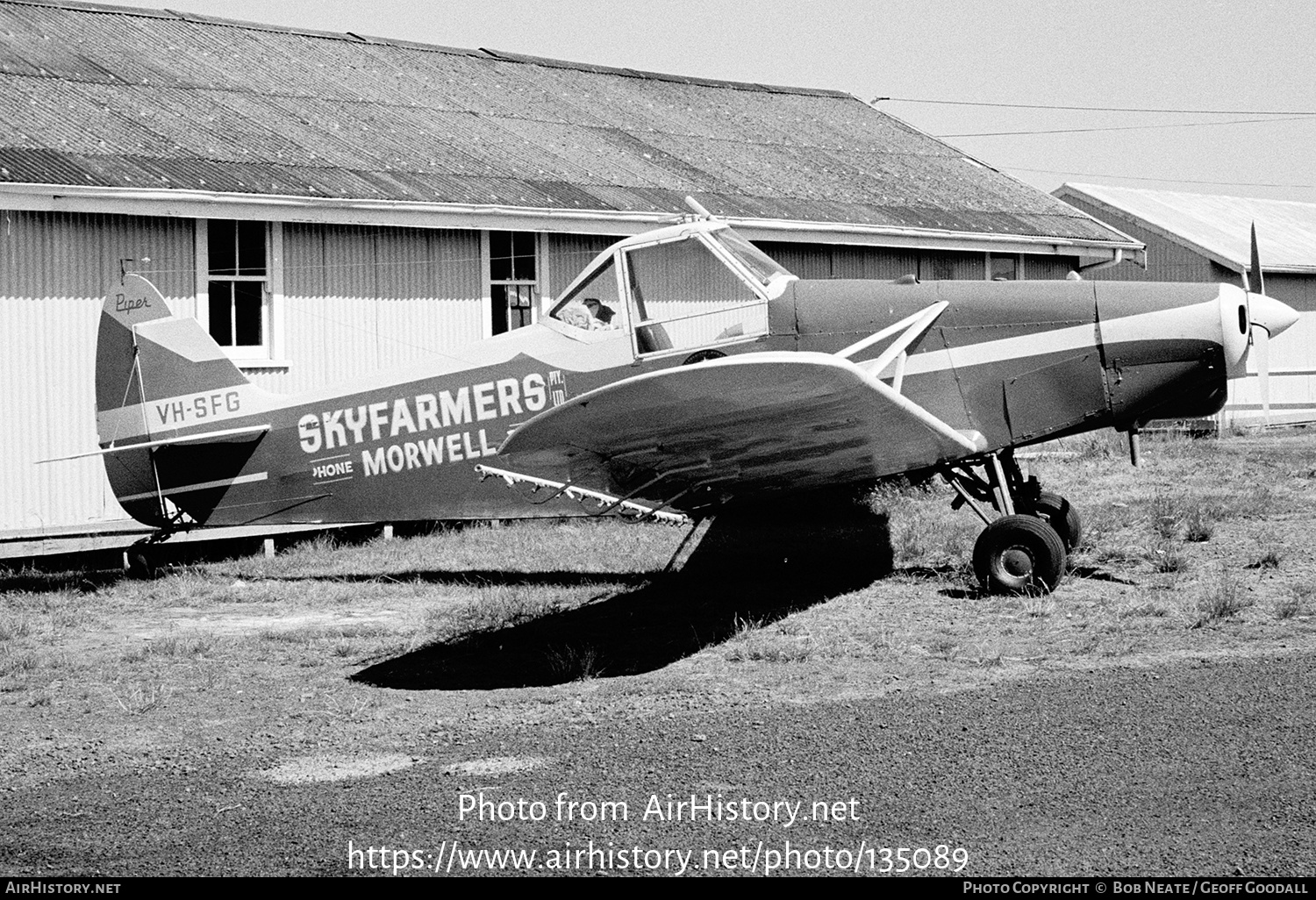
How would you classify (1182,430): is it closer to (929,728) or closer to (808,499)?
(808,499)

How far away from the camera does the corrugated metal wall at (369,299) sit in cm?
1318

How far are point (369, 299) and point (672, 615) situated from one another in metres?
5.89

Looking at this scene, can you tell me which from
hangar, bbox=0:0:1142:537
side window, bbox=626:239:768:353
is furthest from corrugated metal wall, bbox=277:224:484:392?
side window, bbox=626:239:768:353

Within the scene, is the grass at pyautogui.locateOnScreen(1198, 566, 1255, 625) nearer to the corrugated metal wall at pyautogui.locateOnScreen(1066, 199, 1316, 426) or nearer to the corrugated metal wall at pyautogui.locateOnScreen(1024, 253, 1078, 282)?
the corrugated metal wall at pyautogui.locateOnScreen(1024, 253, 1078, 282)

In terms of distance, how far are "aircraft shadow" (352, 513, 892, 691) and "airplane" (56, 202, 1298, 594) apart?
0.73 metres

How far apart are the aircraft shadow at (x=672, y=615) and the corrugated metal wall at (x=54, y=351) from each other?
530 centimetres

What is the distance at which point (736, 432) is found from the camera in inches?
274

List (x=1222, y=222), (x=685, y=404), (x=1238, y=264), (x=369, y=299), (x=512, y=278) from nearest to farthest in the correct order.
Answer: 1. (x=685, y=404)
2. (x=369, y=299)
3. (x=512, y=278)
4. (x=1238, y=264)
5. (x=1222, y=222)

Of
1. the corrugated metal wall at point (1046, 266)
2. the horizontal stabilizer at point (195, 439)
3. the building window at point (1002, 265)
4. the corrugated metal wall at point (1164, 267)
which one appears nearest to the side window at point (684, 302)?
the horizontal stabilizer at point (195, 439)

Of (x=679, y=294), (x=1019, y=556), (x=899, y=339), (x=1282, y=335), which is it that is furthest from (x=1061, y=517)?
(x=1282, y=335)

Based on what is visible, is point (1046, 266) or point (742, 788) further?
point (1046, 266)

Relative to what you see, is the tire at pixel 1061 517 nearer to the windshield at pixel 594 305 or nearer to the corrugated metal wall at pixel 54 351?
the windshield at pixel 594 305

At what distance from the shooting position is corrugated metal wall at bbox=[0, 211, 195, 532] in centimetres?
1175

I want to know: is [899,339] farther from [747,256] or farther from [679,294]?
[679,294]
